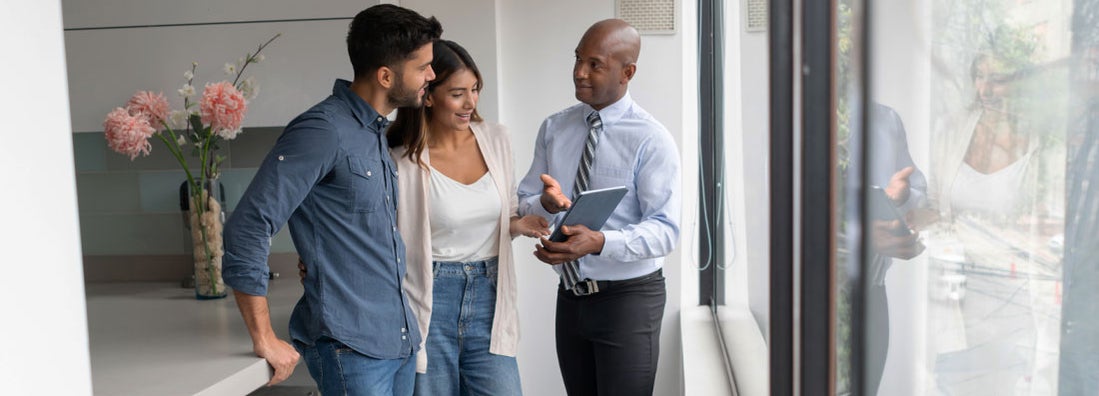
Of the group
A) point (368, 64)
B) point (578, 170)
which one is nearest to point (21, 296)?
point (368, 64)

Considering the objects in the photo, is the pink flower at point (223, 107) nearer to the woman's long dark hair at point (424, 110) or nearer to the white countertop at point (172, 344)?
the white countertop at point (172, 344)

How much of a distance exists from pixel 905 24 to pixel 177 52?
3049 millimetres

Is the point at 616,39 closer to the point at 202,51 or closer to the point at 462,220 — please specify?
the point at 462,220

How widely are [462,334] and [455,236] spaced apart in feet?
0.78

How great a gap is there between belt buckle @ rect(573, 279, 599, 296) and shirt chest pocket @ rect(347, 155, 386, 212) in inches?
28.6

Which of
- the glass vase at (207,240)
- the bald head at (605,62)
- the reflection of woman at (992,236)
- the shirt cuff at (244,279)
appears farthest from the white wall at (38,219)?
the glass vase at (207,240)

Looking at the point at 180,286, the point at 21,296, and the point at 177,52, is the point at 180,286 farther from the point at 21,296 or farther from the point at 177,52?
the point at 21,296

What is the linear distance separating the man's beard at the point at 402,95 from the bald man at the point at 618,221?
0.49m

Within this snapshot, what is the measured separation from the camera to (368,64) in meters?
1.84

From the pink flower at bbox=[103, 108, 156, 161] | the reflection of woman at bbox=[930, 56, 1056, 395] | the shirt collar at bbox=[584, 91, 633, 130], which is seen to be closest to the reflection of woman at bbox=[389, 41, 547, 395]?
the shirt collar at bbox=[584, 91, 633, 130]

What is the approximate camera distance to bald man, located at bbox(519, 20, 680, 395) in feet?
7.61

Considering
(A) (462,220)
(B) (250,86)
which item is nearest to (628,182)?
(A) (462,220)

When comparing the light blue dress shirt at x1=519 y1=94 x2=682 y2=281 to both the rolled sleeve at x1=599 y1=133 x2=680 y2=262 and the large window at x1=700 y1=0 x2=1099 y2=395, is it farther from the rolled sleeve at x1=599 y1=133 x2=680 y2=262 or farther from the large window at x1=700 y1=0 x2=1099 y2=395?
the large window at x1=700 y1=0 x2=1099 y2=395

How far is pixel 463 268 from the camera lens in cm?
212
